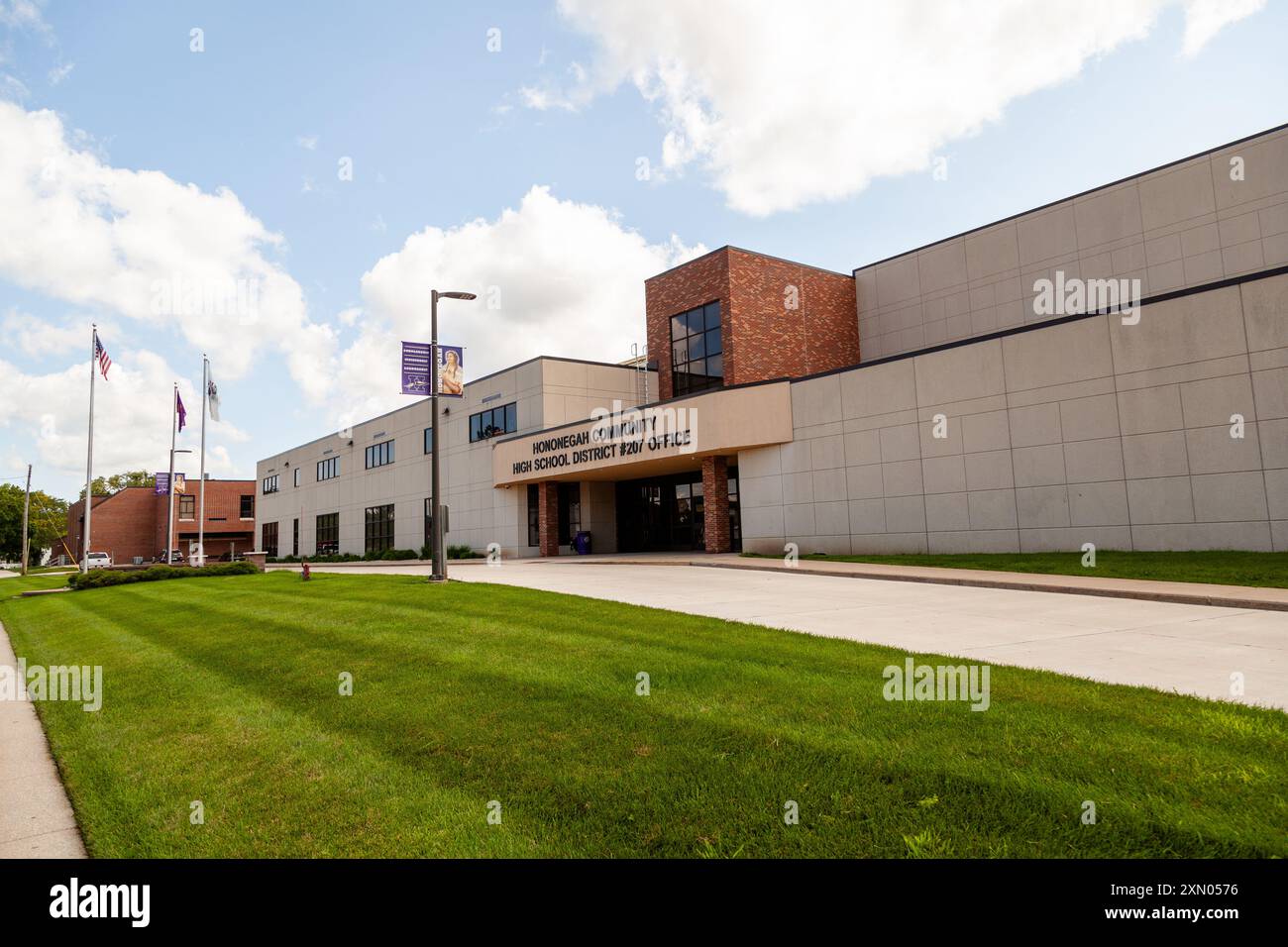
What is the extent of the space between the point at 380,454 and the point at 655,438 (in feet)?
89.6

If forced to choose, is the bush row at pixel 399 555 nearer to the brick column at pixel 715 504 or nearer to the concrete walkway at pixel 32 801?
the brick column at pixel 715 504

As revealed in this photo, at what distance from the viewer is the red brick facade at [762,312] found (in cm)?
3097

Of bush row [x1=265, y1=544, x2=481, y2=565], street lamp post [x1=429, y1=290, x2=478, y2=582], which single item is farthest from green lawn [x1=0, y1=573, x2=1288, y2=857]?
bush row [x1=265, y1=544, x2=481, y2=565]

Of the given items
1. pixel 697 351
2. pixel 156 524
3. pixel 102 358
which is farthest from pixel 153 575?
pixel 156 524

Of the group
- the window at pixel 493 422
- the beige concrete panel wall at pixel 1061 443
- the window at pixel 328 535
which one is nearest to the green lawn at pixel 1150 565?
the beige concrete panel wall at pixel 1061 443

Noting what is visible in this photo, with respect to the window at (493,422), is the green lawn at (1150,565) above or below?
below

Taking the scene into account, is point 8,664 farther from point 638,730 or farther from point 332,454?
point 332,454

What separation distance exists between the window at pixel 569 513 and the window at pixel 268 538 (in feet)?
138

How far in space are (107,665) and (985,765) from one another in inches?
413

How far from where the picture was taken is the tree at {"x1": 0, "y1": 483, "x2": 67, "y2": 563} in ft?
295

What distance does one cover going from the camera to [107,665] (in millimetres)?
9734

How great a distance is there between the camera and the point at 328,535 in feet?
186

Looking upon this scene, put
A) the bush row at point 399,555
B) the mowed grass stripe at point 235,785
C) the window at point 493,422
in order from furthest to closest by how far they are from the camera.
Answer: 1. the bush row at point 399,555
2. the window at point 493,422
3. the mowed grass stripe at point 235,785
